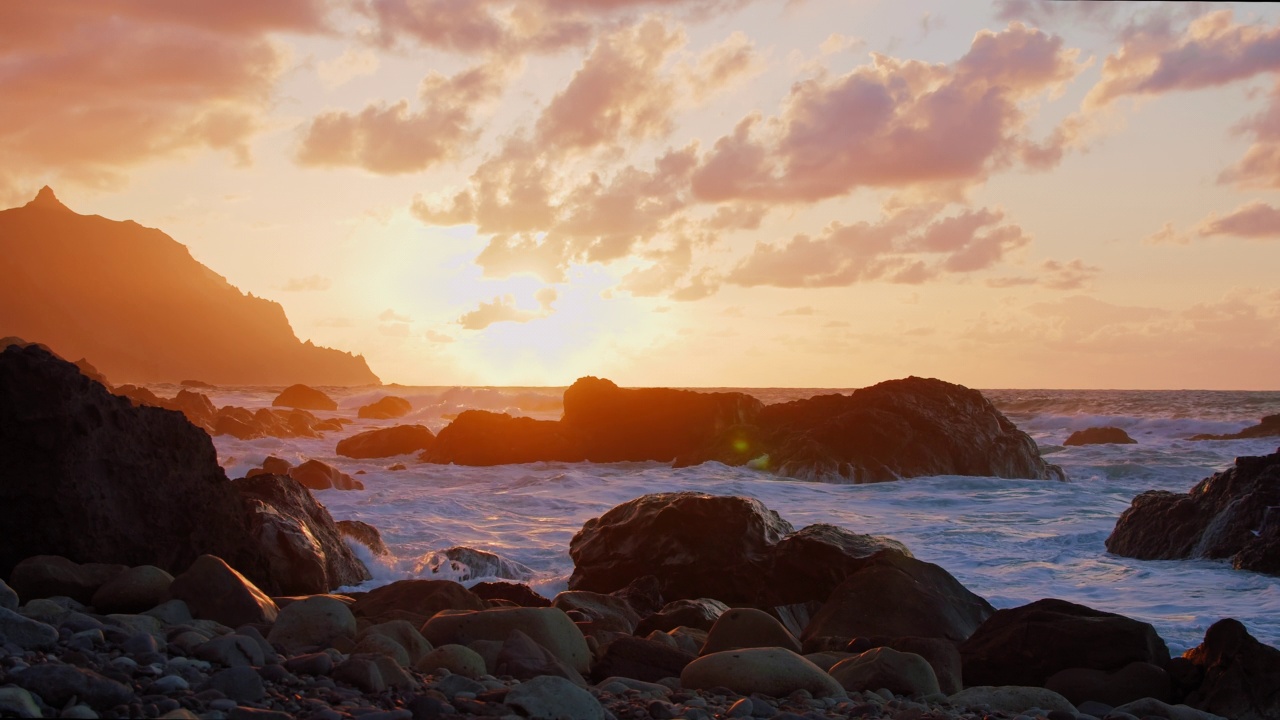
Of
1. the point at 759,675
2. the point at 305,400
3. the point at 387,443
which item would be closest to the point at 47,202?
the point at 305,400

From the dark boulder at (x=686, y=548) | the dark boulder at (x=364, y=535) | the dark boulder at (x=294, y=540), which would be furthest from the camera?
the dark boulder at (x=364, y=535)

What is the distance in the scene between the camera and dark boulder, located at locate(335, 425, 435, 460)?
26.5m

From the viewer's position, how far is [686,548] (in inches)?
393

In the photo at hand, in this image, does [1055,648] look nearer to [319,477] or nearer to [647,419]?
[319,477]

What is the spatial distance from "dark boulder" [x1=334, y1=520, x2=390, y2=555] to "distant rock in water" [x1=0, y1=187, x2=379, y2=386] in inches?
5280

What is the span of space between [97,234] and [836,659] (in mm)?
164500

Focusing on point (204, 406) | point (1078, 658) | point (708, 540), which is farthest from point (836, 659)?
point (204, 406)

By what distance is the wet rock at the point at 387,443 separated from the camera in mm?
26500

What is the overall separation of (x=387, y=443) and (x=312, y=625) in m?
21.8

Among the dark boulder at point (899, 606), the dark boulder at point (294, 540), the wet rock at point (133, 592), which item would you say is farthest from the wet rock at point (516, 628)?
the dark boulder at point (899, 606)

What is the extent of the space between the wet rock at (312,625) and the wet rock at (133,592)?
2.75 feet

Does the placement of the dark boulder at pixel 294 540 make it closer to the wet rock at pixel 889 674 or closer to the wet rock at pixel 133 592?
the wet rock at pixel 133 592

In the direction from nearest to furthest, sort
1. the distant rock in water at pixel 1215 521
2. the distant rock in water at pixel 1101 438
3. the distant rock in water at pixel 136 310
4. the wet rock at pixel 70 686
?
the wet rock at pixel 70 686, the distant rock in water at pixel 1215 521, the distant rock in water at pixel 1101 438, the distant rock in water at pixel 136 310

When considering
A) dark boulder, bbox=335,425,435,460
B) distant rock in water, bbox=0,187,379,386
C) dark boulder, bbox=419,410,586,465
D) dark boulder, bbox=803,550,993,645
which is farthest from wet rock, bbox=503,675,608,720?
distant rock in water, bbox=0,187,379,386
